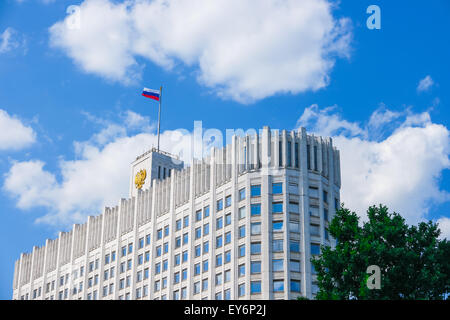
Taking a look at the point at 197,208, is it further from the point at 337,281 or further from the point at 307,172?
the point at 337,281

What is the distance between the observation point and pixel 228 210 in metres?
104

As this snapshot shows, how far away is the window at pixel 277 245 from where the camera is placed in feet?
321

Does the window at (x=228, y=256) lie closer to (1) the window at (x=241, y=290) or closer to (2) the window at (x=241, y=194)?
(1) the window at (x=241, y=290)

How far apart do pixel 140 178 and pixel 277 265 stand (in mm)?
48130

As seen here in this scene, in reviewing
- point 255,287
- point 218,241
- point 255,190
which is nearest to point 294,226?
point 255,190

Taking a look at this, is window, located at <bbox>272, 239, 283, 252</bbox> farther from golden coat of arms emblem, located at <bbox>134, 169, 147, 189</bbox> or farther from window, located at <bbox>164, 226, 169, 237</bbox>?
golden coat of arms emblem, located at <bbox>134, 169, 147, 189</bbox>

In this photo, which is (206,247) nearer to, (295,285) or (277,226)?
(277,226)

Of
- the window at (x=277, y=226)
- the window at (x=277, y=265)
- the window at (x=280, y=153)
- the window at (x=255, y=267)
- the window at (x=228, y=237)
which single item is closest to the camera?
the window at (x=277, y=265)

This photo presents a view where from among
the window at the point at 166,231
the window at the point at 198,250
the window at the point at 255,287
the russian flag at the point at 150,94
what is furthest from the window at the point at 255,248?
the russian flag at the point at 150,94

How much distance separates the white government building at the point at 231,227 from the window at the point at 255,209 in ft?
0.50

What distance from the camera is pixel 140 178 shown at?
137m

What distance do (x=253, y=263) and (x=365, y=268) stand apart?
47.4m
